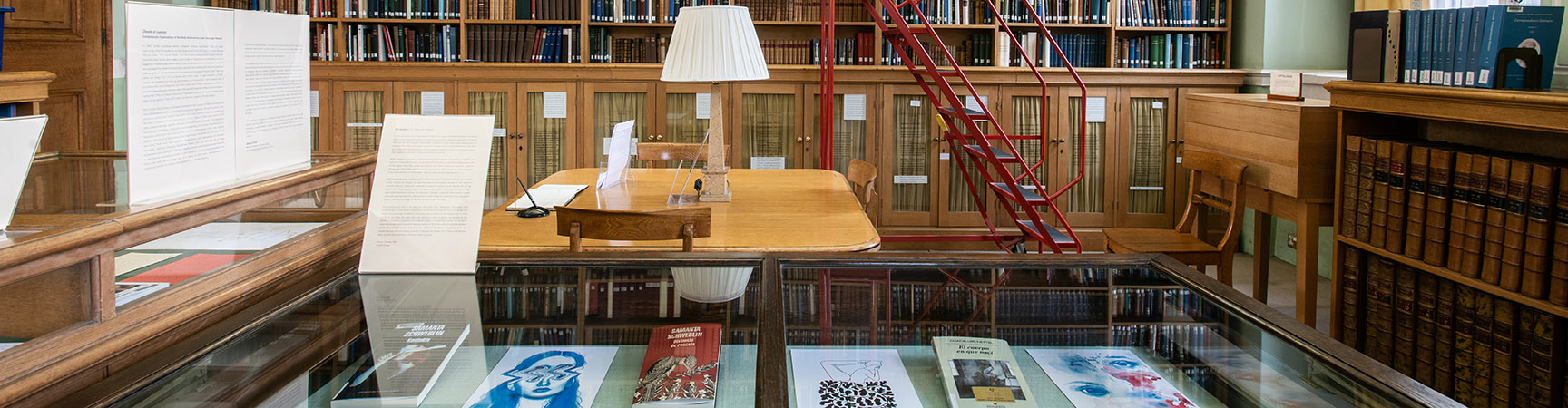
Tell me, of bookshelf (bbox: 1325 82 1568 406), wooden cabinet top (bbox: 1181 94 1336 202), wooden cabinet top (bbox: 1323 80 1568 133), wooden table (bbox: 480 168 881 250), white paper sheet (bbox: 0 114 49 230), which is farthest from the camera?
wooden cabinet top (bbox: 1181 94 1336 202)

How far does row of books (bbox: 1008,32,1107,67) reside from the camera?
5984mm

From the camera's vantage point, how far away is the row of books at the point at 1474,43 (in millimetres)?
2553

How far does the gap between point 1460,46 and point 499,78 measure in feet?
15.1

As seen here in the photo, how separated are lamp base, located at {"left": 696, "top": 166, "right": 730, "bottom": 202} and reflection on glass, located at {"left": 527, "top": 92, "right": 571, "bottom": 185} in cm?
277

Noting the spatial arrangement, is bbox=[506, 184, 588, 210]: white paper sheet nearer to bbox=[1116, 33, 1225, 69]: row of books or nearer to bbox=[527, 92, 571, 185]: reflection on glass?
bbox=[527, 92, 571, 185]: reflection on glass

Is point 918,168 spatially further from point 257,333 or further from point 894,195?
point 257,333

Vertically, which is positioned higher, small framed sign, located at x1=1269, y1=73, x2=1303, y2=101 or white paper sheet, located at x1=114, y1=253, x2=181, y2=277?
small framed sign, located at x1=1269, y1=73, x2=1303, y2=101

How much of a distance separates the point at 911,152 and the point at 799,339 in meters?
4.65

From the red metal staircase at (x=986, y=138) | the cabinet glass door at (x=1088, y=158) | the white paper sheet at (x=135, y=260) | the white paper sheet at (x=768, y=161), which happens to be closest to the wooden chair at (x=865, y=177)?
the red metal staircase at (x=986, y=138)

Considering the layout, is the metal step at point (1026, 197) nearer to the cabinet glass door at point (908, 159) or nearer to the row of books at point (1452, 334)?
the cabinet glass door at point (908, 159)

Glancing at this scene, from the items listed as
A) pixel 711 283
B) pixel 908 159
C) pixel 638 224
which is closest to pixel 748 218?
pixel 638 224

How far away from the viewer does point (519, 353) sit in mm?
1247

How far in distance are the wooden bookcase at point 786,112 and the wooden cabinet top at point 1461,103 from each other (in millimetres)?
2630

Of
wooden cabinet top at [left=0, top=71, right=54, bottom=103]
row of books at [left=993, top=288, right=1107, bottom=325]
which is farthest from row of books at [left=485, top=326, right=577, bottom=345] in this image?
wooden cabinet top at [left=0, top=71, right=54, bottom=103]
